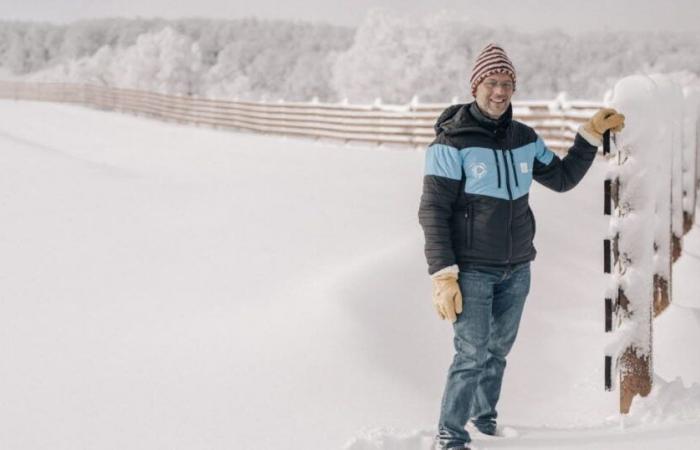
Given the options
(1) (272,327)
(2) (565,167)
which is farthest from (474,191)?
(1) (272,327)

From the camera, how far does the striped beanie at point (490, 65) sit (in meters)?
3.47

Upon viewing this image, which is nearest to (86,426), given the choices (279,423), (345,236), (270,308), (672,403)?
(279,423)

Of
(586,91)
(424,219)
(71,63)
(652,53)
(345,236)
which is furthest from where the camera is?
(652,53)

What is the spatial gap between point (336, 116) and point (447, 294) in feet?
65.6

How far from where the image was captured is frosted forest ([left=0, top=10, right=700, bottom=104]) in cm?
5294

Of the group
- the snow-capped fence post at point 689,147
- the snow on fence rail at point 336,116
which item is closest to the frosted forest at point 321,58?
the snow on fence rail at point 336,116

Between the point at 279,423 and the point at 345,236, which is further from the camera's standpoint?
the point at 345,236

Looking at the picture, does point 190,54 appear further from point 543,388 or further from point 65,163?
point 543,388

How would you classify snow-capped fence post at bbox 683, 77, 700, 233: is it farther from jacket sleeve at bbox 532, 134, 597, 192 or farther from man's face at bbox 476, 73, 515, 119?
man's face at bbox 476, 73, 515, 119

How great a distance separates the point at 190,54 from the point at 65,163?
60944 mm

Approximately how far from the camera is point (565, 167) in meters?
3.95

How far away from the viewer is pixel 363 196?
33.0 ft

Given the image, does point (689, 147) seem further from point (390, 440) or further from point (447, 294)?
point (390, 440)

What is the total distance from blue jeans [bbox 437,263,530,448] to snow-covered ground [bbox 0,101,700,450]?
0.72ft
